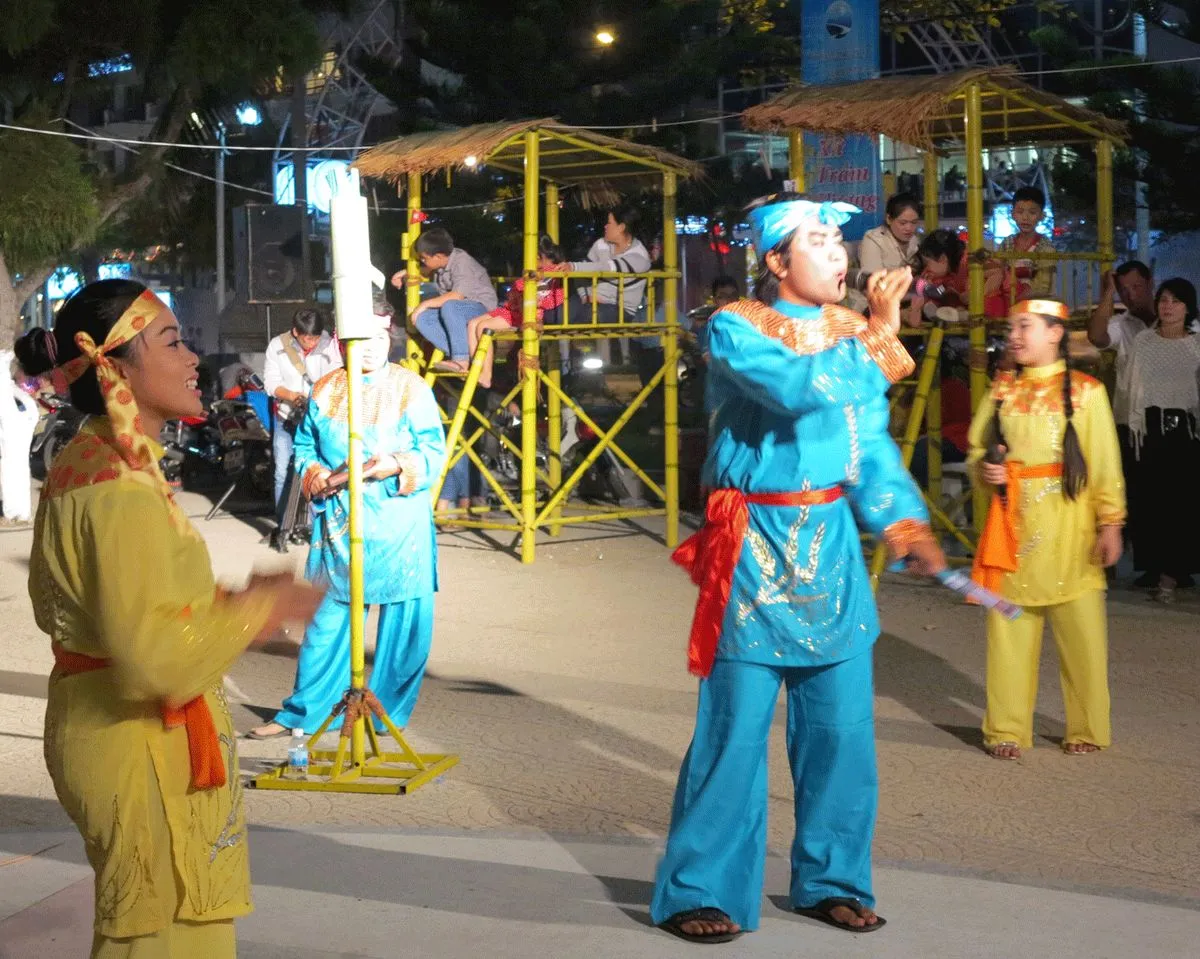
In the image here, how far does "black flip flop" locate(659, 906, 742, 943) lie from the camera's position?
4203 millimetres

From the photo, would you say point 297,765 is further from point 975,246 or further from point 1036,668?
point 975,246

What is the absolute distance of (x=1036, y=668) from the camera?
6.29m

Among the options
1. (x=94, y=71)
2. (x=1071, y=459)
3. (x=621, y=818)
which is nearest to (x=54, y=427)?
(x=94, y=71)

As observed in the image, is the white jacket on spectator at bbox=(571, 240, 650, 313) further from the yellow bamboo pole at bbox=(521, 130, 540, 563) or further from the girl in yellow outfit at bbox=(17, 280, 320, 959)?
the girl in yellow outfit at bbox=(17, 280, 320, 959)

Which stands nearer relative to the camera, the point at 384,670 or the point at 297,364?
the point at 384,670

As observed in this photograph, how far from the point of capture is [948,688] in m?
7.51

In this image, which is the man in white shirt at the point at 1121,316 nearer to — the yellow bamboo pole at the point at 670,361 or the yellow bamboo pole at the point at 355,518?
the yellow bamboo pole at the point at 670,361

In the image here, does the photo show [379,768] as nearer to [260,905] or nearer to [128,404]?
[260,905]

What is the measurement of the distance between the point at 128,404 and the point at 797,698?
208cm

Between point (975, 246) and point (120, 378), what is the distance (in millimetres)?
7446

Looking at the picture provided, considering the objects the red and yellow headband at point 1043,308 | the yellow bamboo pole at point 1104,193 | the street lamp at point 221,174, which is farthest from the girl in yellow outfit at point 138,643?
the street lamp at point 221,174

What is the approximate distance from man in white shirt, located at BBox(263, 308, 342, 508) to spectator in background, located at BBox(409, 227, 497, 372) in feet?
2.81

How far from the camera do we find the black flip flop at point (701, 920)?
4.20m

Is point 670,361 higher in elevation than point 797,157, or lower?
lower
